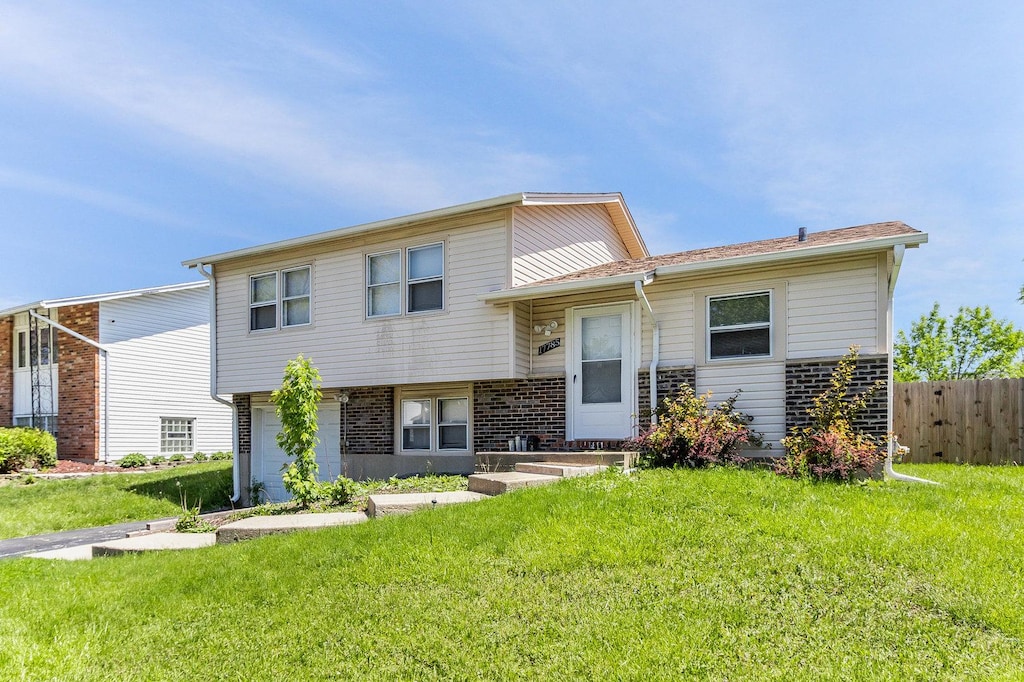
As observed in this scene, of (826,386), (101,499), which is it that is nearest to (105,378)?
(101,499)

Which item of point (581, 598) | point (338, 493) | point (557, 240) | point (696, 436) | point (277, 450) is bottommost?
point (277, 450)

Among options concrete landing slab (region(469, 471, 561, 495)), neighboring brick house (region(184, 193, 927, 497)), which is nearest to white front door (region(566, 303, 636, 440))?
neighboring brick house (region(184, 193, 927, 497))

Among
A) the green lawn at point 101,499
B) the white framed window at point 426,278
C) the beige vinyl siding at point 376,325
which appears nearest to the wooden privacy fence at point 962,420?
the beige vinyl siding at point 376,325

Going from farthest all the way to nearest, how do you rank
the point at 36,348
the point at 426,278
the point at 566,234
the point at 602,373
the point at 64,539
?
the point at 36,348, the point at 566,234, the point at 426,278, the point at 602,373, the point at 64,539

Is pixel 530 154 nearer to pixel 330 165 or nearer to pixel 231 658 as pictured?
pixel 330 165

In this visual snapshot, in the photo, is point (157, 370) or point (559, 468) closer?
point (559, 468)

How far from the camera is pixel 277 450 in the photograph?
1501 centimetres

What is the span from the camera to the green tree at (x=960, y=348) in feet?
93.4

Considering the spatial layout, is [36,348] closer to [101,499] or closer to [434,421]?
[101,499]

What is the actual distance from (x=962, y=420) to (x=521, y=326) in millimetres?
8808

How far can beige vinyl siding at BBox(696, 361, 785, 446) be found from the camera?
9812mm

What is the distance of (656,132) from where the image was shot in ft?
43.3

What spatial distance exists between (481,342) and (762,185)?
320 inches

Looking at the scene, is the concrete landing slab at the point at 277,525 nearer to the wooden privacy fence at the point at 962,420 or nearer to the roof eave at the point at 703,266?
the roof eave at the point at 703,266
